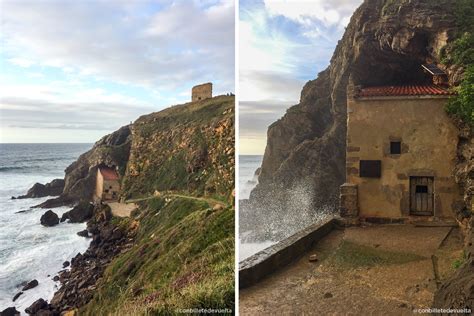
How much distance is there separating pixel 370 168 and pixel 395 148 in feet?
1.10

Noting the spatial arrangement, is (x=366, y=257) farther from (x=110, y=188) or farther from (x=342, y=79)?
(x=110, y=188)

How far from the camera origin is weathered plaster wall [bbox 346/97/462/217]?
374cm

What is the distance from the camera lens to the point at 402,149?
155 inches

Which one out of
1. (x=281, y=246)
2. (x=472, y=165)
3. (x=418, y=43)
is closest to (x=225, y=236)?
(x=281, y=246)

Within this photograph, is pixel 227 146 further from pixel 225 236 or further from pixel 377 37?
pixel 377 37

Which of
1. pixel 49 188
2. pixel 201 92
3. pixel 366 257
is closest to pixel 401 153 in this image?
pixel 366 257

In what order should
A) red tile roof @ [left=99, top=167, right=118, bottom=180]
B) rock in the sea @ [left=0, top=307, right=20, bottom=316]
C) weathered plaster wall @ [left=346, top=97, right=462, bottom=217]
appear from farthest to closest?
red tile roof @ [left=99, top=167, right=118, bottom=180] → weathered plaster wall @ [left=346, top=97, right=462, bottom=217] → rock in the sea @ [left=0, top=307, right=20, bottom=316]

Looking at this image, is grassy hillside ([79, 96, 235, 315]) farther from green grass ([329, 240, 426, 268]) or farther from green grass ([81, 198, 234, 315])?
green grass ([329, 240, 426, 268])

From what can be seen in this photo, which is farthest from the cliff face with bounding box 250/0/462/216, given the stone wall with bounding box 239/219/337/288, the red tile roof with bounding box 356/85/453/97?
the stone wall with bounding box 239/219/337/288

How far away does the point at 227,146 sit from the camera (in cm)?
509

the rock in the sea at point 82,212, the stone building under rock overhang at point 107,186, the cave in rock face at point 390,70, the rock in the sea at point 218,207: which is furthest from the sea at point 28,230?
the cave in rock face at point 390,70

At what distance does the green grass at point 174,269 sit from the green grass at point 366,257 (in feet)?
3.31

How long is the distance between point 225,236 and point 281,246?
0.72 m

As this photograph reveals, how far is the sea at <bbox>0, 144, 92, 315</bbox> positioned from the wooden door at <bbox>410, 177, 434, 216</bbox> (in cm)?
359
